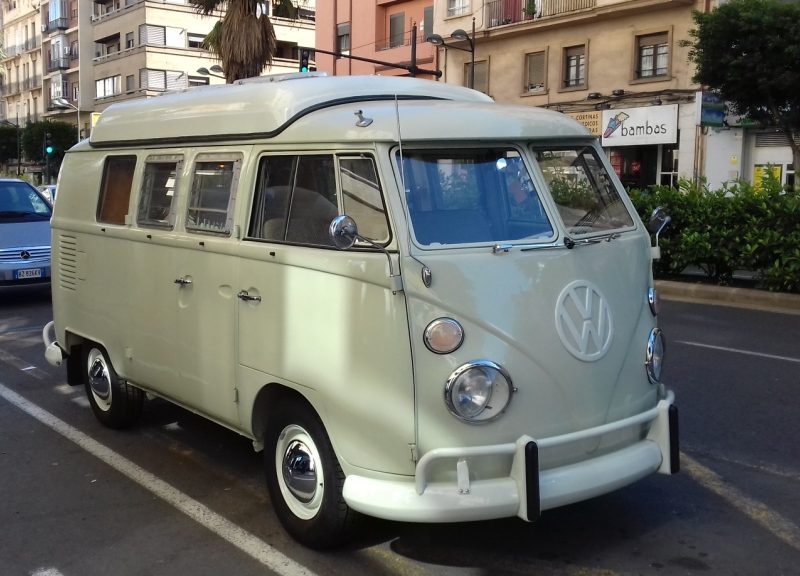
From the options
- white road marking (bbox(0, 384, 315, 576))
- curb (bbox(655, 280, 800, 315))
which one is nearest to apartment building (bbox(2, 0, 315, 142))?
curb (bbox(655, 280, 800, 315))

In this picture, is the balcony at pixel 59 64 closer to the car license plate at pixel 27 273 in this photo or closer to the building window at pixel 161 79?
the building window at pixel 161 79

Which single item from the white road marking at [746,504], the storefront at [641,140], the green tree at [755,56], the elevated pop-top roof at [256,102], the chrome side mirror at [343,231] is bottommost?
the white road marking at [746,504]

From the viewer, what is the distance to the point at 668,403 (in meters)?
4.21

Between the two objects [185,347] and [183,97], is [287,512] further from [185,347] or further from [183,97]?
[183,97]

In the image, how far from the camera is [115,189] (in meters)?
6.03

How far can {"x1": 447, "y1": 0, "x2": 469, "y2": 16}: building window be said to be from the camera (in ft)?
108

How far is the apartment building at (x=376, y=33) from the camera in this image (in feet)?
117

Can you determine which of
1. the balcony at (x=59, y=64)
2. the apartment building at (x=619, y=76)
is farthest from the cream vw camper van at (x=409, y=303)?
the balcony at (x=59, y=64)

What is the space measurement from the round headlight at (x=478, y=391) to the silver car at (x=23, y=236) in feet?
33.9

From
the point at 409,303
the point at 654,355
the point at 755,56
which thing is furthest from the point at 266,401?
the point at 755,56

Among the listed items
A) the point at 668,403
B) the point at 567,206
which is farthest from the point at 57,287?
the point at 668,403

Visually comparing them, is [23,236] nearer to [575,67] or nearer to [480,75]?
[575,67]

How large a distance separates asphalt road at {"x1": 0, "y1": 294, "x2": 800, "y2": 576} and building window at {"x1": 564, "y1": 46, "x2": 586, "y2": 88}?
23.6 metres

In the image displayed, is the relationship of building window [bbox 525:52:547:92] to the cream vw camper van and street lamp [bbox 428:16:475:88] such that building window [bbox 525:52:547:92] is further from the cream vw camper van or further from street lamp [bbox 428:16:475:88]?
the cream vw camper van
